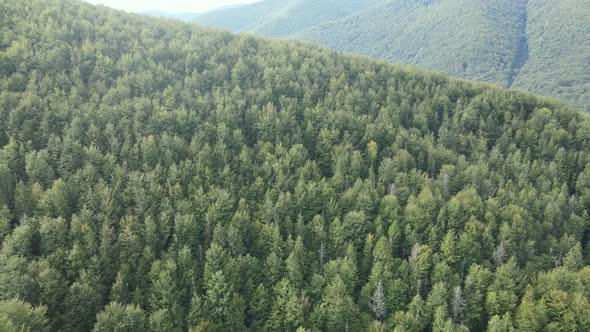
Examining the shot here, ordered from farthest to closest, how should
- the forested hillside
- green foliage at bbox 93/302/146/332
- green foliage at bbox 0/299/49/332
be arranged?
the forested hillside → green foliage at bbox 93/302/146/332 → green foliage at bbox 0/299/49/332

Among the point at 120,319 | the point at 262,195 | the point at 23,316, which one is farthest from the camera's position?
the point at 262,195

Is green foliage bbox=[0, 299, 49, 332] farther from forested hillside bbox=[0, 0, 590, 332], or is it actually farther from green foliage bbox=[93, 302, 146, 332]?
green foliage bbox=[93, 302, 146, 332]

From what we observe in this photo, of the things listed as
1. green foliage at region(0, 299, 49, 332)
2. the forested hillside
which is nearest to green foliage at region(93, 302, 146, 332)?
the forested hillside

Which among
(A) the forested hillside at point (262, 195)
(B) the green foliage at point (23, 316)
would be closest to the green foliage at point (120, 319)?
(A) the forested hillside at point (262, 195)


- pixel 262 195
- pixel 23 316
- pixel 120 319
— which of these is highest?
pixel 23 316

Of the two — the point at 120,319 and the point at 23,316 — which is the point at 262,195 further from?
the point at 23,316

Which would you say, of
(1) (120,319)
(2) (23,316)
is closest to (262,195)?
(1) (120,319)

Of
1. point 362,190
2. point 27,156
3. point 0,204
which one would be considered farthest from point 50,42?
point 362,190

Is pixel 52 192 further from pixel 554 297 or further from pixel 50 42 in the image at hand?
pixel 554 297

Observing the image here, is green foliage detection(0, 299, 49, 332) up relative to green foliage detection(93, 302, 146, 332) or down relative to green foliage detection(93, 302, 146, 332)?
up
